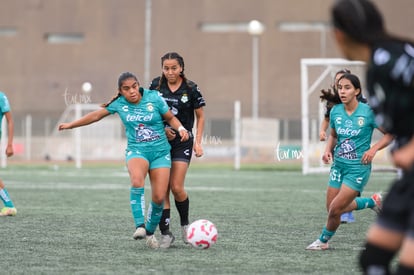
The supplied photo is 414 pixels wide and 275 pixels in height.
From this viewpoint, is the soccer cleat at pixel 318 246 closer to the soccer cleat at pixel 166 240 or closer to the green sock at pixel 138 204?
the soccer cleat at pixel 166 240

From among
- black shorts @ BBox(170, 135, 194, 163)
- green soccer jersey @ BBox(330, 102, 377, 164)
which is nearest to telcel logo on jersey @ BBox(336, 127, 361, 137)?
green soccer jersey @ BBox(330, 102, 377, 164)

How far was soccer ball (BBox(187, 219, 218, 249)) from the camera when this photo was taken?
836 centimetres

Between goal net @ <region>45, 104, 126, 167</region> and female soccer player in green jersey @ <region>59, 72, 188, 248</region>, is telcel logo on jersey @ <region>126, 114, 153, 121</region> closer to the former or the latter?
female soccer player in green jersey @ <region>59, 72, 188, 248</region>

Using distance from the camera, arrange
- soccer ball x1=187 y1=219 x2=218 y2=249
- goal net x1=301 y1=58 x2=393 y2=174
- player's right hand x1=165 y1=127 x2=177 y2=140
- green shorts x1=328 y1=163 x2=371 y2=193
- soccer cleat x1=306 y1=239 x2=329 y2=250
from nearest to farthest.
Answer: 1. soccer ball x1=187 y1=219 x2=218 y2=249
2. soccer cleat x1=306 y1=239 x2=329 y2=250
3. green shorts x1=328 y1=163 x2=371 y2=193
4. player's right hand x1=165 y1=127 x2=177 y2=140
5. goal net x1=301 y1=58 x2=393 y2=174

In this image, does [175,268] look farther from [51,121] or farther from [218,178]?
[51,121]

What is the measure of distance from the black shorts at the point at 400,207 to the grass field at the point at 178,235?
9.34 ft

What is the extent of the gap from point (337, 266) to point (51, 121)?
4006 centimetres

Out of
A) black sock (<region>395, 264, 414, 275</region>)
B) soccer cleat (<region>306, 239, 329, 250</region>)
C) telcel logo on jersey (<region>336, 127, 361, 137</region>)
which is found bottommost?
soccer cleat (<region>306, 239, 329, 250</region>)

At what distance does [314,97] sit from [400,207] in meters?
20.0

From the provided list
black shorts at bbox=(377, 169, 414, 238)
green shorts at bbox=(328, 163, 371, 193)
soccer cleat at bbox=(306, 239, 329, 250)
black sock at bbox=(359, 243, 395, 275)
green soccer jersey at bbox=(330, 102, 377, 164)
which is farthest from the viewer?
green soccer jersey at bbox=(330, 102, 377, 164)

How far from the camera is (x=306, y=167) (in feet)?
81.8

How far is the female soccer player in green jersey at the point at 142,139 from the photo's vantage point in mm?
8859

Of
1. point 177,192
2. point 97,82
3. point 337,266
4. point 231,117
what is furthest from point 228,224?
point 97,82

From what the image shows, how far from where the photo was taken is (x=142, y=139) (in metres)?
8.95
